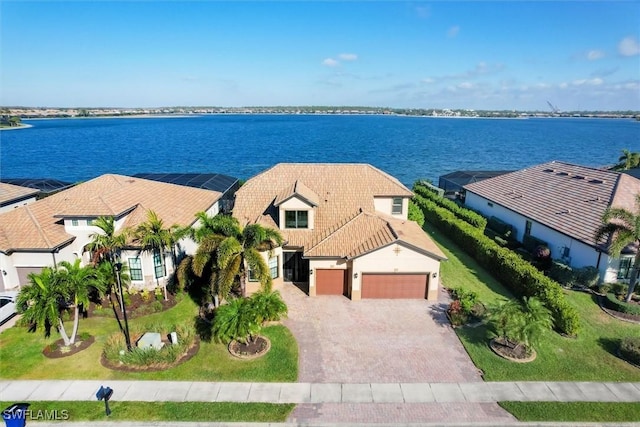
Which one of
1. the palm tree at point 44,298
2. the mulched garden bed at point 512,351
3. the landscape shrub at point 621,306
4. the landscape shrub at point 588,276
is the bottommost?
the mulched garden bed at point 512,351

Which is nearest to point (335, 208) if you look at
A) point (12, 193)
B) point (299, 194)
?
point (299, 194)

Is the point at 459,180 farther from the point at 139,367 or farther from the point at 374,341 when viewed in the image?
the point at 139,367

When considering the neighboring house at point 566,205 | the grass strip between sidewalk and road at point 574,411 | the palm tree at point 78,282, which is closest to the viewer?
the grass strip between sidewalk and road at point 574,411

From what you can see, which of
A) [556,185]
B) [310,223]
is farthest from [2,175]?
[556,185]

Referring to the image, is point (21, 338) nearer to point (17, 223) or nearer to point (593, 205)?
point (17, 223)

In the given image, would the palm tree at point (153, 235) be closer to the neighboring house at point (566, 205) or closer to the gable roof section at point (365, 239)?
the gable roof section at point (365, 239)

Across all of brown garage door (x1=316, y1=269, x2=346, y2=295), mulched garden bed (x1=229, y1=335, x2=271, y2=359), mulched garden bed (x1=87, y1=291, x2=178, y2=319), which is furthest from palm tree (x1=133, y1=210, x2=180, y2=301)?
brown garage door (x1=316, y1=269, x2=346, y2=295)

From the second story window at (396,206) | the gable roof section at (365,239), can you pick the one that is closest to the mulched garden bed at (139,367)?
the gable roof section at (365,239)
